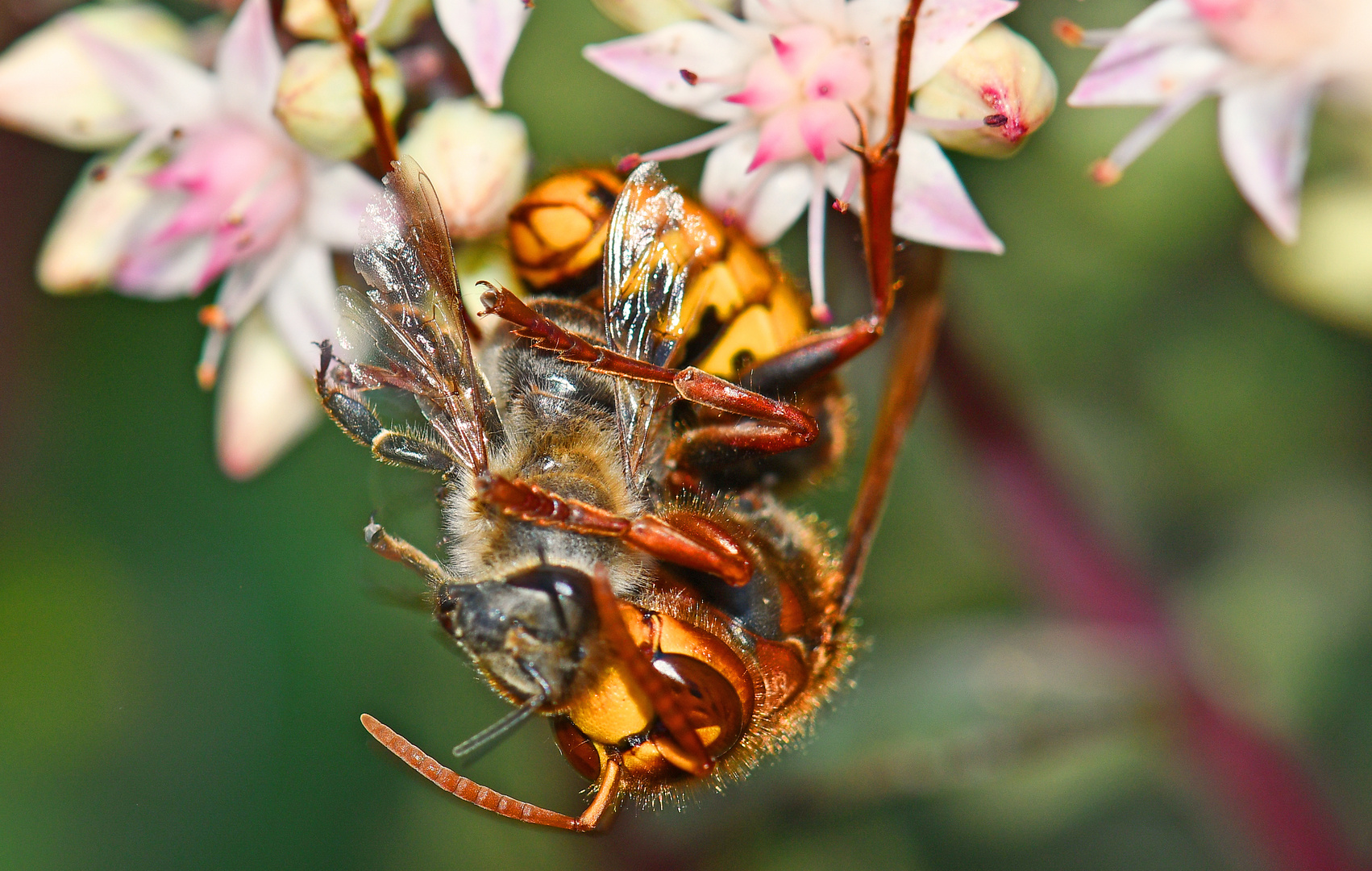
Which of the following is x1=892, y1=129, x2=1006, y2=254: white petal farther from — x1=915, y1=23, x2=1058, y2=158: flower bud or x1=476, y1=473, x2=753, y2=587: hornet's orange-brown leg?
x1=476, y1=473, x2=753, y2=587: hornet's orange-brown leg

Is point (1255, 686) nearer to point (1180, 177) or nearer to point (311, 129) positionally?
point (1180, 177)

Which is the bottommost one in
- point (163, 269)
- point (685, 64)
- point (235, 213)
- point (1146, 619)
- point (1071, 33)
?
point (1146, 619)

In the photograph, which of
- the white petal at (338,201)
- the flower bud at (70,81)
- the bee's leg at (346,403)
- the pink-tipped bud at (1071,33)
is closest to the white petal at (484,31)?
the white petal at (338,201)

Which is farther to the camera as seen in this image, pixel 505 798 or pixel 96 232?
pixel 96 232

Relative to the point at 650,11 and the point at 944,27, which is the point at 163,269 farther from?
the point at 944,27

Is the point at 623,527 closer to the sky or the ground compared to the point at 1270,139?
closer to the ground

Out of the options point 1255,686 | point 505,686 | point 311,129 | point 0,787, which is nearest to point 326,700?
point 0,787

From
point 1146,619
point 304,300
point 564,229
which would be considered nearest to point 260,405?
point 304,300

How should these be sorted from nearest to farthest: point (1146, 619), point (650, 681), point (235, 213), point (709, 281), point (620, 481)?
point (650, 681), point (620, 481), point (709, 281), point (235, 213), point (1146, 619)
